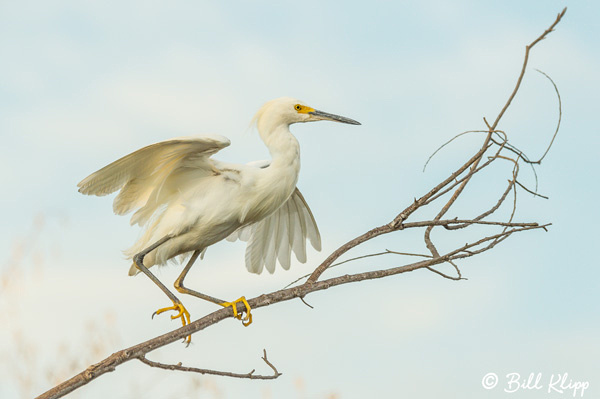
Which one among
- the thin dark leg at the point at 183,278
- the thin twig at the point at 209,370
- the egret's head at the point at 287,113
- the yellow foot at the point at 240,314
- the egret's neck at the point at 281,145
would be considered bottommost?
the thin twig at the point at 209,370

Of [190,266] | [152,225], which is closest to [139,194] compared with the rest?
[152,225]

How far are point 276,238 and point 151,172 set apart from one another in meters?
1.05

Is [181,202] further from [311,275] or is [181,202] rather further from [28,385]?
[28,385]

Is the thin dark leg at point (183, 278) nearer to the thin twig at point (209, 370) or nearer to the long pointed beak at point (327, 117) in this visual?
the thin twig at point (209, 370)

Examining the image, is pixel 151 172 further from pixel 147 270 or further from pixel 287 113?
pixel 287 113

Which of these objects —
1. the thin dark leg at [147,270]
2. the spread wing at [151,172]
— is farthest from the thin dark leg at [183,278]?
the spread wing at [151,172]

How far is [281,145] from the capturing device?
3.46m

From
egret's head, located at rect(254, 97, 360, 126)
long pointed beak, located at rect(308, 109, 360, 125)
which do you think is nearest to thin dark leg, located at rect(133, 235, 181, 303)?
egret's head, located at rect(254, 97, 360, 126)

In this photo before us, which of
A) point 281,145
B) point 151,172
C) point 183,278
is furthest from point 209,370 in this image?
point 281,145

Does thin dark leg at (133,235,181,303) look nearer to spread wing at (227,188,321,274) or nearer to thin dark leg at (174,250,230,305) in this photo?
thin dark leg at (174,250,230,305)

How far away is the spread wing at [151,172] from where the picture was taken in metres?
3.17

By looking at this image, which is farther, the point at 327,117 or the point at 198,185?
the point at 327,117

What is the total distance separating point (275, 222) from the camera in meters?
4.11

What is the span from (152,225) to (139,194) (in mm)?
Result: 193
